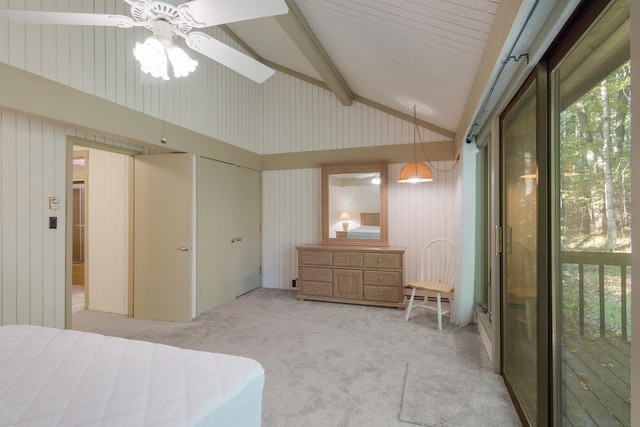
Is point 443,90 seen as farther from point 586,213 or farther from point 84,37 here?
point 84,37

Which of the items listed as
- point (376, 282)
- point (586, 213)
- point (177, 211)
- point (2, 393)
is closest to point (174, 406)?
point (2, 393)

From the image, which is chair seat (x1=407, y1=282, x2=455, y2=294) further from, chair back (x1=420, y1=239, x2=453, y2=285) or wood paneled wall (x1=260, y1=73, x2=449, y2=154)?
wood paneled wall (x1=260, y1=73, x2=449, y2=154)

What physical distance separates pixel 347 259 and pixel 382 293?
2.08ft

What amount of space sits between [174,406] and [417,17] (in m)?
2.29

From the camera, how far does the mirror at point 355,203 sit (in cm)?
446

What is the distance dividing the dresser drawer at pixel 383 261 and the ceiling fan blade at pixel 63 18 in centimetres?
334

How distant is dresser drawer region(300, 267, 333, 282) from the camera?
4238mm

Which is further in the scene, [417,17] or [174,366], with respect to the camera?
[417,17]

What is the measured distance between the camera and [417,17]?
1.85 meters

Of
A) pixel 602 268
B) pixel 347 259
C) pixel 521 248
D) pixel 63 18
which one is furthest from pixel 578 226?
pixel 347 259

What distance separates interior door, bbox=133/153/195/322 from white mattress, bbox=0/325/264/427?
6.52ft

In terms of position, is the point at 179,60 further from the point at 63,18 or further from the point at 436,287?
the point at 436,287

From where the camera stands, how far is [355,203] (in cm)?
456

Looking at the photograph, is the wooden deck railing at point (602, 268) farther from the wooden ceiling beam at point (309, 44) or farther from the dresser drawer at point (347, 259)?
the dresser drawer at point (347, 259)
